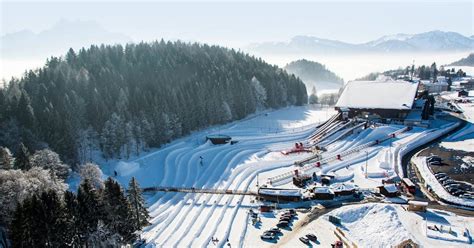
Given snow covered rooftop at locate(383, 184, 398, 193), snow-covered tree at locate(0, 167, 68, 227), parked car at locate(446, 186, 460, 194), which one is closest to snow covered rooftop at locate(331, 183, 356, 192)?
snow covered rooftop at locate(383, 184, 398, 193)

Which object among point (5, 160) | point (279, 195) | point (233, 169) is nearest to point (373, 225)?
point (279, 195)

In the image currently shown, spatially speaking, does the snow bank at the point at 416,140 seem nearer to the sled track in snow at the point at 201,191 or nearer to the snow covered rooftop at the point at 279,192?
the snow covered rooftop at the point at 279,192

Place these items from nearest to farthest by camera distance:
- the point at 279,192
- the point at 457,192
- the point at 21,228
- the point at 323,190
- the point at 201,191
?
the point at 21,228, the point at 457,192, the point at 323,190, the point at 279,192, the point at 201,191

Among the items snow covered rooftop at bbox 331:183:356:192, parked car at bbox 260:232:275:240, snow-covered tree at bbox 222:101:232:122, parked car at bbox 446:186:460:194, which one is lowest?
parked car at bbox 260:232:275:240

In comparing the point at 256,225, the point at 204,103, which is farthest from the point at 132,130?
the point at 256,225

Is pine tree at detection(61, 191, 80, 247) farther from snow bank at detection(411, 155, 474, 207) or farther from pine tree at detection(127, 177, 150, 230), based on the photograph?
snow bank at detection(411, 155, 474, 207)

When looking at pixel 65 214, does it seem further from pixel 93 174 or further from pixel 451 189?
pixel 451 189
